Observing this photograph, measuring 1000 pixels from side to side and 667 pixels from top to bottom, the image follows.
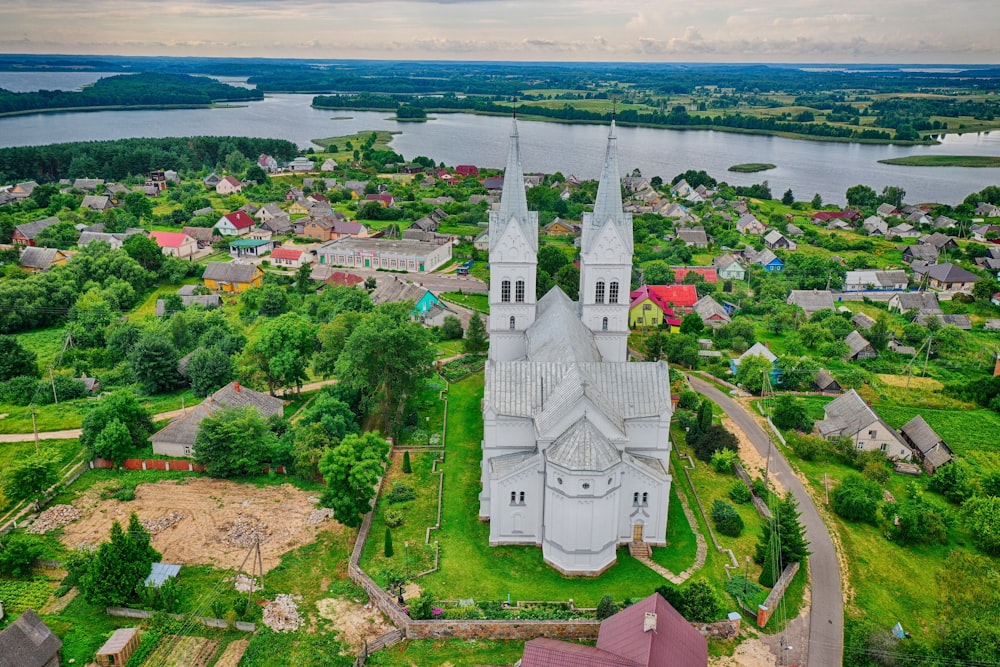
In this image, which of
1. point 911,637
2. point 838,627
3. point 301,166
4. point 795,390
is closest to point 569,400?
point 838,627

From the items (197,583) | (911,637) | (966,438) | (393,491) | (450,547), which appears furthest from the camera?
(966,438)

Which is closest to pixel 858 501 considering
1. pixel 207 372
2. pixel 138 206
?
pixel 207 372

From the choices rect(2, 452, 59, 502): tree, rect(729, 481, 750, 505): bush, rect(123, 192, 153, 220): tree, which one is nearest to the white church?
rect(729, 481, 750, 505): bush

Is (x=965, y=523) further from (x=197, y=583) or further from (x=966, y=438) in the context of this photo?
(x=197, y=583)

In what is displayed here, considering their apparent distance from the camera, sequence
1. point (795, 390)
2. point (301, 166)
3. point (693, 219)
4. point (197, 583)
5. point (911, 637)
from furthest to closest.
Answer: point (301, 166), point (693, 219), point (795, 390), point (197, 583), point (911, 637)

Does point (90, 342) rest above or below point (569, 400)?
below

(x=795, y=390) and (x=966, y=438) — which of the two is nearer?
(x=966, y=438)
